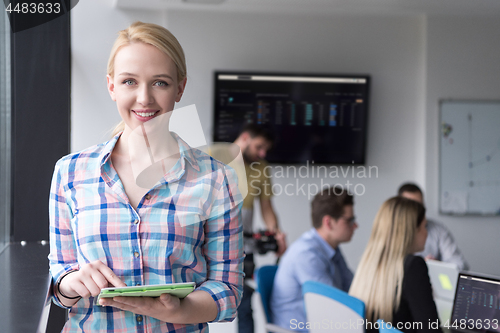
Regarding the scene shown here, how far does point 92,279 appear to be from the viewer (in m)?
0.73

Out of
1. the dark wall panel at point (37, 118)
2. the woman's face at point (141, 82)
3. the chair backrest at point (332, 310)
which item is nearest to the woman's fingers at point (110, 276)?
the woman's face at point (141, 82)

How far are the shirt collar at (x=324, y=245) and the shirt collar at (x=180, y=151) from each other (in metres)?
1.25

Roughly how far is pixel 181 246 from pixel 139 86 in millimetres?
287

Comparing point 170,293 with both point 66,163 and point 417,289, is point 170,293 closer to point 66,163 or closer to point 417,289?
point 66,163

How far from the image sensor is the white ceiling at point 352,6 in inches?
121

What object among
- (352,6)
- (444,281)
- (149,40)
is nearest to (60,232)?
(149,40)

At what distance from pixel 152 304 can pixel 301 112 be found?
2742 millimetres

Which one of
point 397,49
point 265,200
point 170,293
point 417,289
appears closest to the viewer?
point 170,293

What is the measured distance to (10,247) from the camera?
1116 millimetres

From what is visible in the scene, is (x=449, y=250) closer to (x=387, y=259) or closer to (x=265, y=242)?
(x=265, y=242)

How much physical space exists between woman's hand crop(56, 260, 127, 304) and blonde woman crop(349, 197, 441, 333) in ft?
3.55

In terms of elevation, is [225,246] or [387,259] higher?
[225,246]

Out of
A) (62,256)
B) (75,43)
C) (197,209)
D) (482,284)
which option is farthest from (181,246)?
(75,43)

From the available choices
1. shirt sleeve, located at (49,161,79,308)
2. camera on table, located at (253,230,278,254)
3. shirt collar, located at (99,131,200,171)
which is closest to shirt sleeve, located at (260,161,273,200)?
camera on table, located at (253,230,278,254)
